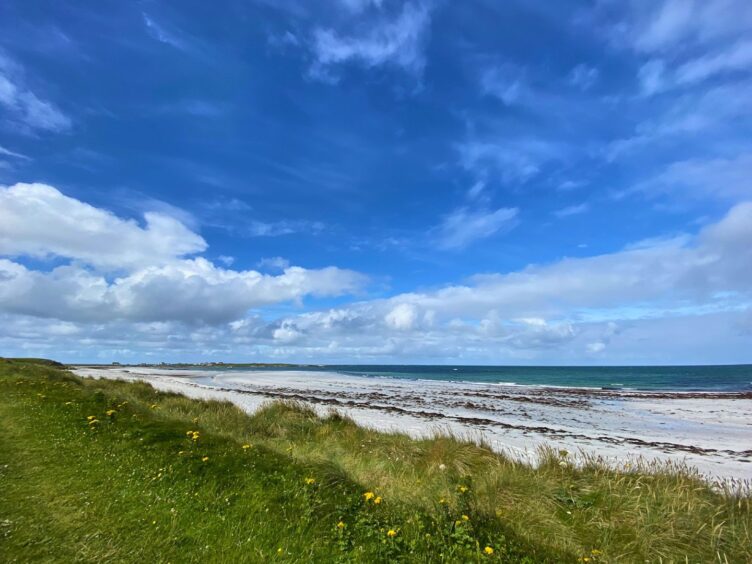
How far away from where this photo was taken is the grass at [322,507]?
548 cm

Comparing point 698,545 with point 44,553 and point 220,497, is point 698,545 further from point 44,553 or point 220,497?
point 44,553

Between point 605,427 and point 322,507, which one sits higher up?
point 322,507

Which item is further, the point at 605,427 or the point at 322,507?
the point at 605,427

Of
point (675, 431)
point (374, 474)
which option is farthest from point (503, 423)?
point (374, 474)

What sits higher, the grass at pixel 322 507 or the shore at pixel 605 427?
the grass at pixel 322 507

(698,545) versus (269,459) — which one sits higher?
(269,459)

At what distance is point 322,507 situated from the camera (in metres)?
6.60

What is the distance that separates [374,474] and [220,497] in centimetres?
328

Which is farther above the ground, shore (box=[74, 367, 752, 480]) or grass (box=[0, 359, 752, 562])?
grass (box=[0, 359, 752, 562])

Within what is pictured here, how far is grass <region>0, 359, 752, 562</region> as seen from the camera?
5.48m

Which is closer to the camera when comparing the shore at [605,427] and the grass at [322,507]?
the grass at [322,507]

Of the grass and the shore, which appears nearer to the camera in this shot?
the grass

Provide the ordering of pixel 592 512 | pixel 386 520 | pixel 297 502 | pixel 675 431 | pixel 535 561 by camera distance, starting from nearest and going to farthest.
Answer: pixel 535 561 < pixel 386 520 < pixel 297 502 < pixel 592 512 < pixel 675 431

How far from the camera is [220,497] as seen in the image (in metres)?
7.09
